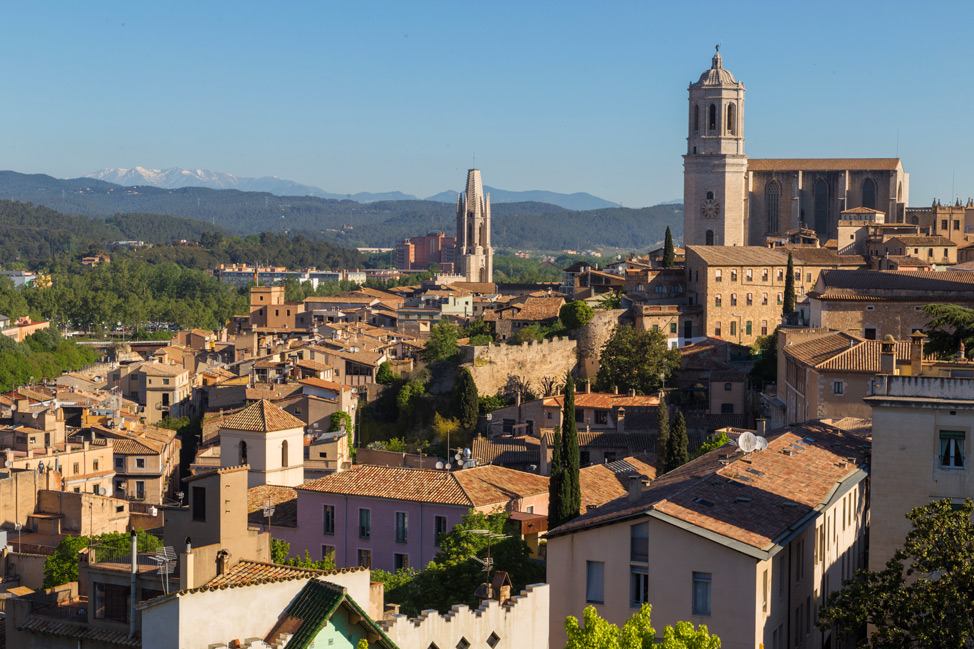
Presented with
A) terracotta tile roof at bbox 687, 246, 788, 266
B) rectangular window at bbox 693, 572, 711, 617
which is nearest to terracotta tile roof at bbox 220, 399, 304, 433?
rectangular window at bbox 693, 572, 711, 617

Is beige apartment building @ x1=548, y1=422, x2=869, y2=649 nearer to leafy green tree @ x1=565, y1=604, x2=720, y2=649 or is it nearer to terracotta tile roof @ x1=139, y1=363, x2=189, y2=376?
leafy green tree @ x1=565, y1=604, x2=720, y2=649

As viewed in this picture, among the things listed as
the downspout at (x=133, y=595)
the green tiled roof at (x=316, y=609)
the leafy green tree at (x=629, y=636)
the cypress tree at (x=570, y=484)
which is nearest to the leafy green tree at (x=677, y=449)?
the cypress tree at (x=570, y=484)

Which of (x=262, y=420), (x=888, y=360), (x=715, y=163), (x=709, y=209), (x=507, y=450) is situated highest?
(x=715, y=163)

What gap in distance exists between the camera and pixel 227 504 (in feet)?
49.8

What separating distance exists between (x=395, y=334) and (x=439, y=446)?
69.0ft

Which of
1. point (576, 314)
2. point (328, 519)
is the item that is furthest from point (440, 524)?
point (576, 314)

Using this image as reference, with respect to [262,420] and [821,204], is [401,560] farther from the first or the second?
[821,204]

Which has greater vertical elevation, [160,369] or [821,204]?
[821,204]

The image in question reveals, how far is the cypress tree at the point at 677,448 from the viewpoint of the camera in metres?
32.8

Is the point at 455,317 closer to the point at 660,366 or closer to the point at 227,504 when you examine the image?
the point at 660,366

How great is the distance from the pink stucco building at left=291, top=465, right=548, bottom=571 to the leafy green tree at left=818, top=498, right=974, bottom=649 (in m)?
12.6

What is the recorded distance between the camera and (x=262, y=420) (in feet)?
108

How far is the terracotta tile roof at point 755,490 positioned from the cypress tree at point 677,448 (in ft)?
25.7

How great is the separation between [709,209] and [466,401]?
2916 cm
